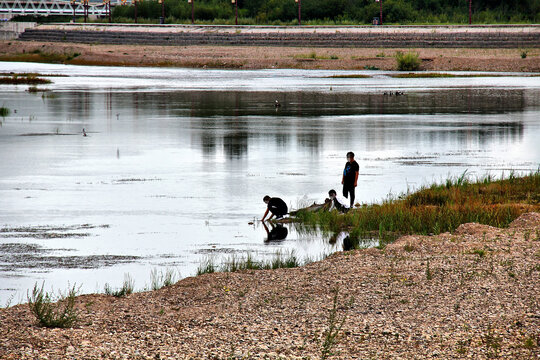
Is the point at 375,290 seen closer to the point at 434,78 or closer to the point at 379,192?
the point at 379,192

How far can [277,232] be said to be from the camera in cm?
1437

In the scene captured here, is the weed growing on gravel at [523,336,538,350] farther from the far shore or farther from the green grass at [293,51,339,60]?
the green grass at [293,51,339,60]

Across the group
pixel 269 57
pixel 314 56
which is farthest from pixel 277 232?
pixel 269 57

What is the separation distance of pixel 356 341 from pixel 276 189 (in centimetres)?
999

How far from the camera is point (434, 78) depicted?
60438mm

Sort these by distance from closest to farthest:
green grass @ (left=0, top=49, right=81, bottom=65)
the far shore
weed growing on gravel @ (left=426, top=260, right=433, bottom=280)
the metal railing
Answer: weed growing on gravel @ (left=426, top=260, right=433, bottom=280) → the far shore → green grass @ (left=0, top=49, right=81, bottom=65) → the metal railing

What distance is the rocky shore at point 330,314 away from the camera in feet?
25.2

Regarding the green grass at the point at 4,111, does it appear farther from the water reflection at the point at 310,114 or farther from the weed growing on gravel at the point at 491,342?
the weed growing on gravel at the point at 491,342

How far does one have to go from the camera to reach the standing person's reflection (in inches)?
551

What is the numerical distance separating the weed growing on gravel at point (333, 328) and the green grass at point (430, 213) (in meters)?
4.44

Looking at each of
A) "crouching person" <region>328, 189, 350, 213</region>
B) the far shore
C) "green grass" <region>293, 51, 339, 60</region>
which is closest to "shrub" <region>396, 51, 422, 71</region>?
the far shore

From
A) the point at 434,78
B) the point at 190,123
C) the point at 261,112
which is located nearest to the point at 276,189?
the point at 190,123

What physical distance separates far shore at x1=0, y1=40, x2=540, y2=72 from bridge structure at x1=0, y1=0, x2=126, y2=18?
115ft

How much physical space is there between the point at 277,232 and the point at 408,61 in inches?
2188
